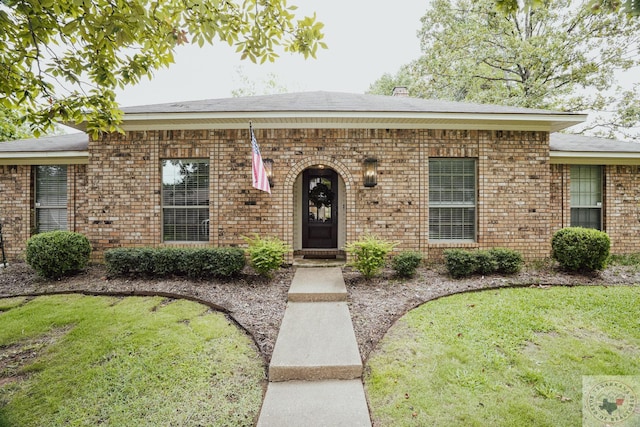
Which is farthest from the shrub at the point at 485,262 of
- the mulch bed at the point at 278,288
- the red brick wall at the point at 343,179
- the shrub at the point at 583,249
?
the shrub at the point at 583,249

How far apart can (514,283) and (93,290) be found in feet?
26.0

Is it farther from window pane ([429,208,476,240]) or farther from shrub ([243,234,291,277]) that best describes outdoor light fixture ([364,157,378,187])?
shrub ([243,234,291,277])

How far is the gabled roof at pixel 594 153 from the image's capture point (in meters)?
6.81

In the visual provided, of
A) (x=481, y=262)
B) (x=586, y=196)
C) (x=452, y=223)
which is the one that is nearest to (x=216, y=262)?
(x=481, y=262)

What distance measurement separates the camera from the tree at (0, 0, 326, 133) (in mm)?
2820

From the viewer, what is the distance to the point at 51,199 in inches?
289

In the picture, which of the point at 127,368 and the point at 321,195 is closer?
the point at 127,368

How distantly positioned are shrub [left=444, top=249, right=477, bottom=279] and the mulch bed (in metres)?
0.17

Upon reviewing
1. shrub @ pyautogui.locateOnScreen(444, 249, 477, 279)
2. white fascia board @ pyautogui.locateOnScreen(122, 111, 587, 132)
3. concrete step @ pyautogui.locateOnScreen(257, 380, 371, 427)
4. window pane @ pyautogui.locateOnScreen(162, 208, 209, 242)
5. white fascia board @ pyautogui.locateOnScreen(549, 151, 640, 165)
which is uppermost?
white fascia board @ pyautogui.locateOnScreen(122, 111, 587, 132)

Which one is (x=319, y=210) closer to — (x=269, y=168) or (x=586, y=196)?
(x=269, y=168)

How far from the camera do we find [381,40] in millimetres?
23312

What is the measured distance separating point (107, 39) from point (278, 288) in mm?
4226

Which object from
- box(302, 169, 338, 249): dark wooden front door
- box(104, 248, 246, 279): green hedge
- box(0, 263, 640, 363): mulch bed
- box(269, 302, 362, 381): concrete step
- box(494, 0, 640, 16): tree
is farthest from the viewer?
box(302, 169, 338, 249): dark wooden front door

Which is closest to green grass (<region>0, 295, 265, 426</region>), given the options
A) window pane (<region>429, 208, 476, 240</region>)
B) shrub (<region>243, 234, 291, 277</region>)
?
shrub (<region>243, 234, 291, 277</region>)
